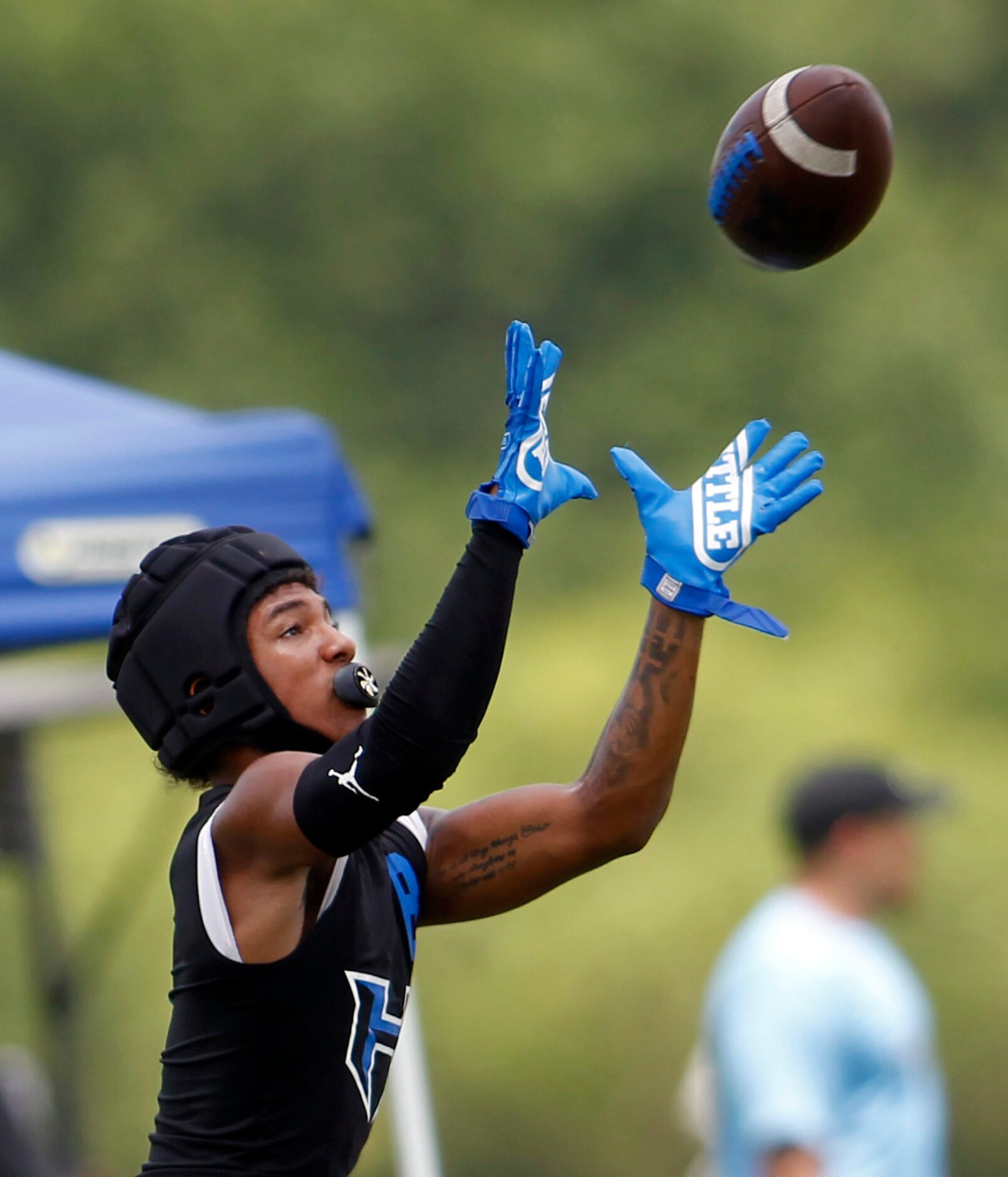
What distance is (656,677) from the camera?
2.21 metres

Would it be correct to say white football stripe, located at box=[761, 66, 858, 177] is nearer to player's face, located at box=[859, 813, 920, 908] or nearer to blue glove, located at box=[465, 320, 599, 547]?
blue glove, located at box=[465, 320, 599, 547]

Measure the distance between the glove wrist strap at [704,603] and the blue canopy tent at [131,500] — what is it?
1.86m

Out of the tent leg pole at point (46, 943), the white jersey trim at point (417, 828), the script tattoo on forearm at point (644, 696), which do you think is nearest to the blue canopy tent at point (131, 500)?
the tent leg pole at point (46, 943)

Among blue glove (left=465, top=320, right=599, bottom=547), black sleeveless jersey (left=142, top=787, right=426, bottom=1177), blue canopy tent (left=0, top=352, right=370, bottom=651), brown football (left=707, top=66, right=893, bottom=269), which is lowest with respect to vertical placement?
black sleeveless jersey (left=142, top=787, right=426, bottom=1177)

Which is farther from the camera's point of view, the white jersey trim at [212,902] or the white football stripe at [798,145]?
the white football stripe at [798,145]

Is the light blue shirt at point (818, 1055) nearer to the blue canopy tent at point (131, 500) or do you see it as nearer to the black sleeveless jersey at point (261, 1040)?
the blue canopy tent at point (131, 500)

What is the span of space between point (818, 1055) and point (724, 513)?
186 centimetres

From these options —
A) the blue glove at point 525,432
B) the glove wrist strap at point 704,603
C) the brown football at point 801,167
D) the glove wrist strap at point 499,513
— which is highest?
the brown football at point 801,167

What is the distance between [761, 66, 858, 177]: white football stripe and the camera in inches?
98.7

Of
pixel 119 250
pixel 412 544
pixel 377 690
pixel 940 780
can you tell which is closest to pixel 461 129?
pixel 119 250

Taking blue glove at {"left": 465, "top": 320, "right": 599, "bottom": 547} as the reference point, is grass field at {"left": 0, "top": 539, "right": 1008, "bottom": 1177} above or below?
above

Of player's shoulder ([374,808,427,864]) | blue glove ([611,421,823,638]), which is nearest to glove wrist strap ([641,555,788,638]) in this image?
→ blue glove ([611,421,823,638])

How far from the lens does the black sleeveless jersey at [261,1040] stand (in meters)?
2.11

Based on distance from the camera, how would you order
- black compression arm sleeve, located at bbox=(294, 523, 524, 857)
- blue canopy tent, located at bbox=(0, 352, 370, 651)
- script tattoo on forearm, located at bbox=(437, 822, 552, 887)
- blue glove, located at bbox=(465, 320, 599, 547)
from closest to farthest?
black compression arm sleeve, located at bbox=(294, 523, 524, 857), blue glove, located at bbox=(465, 320, 599, 547), script tattoo on forearm, located at bbox=(437, 822, 552, 887), blue canopy tent, located at bbox=(0, 352, 370, 651)
